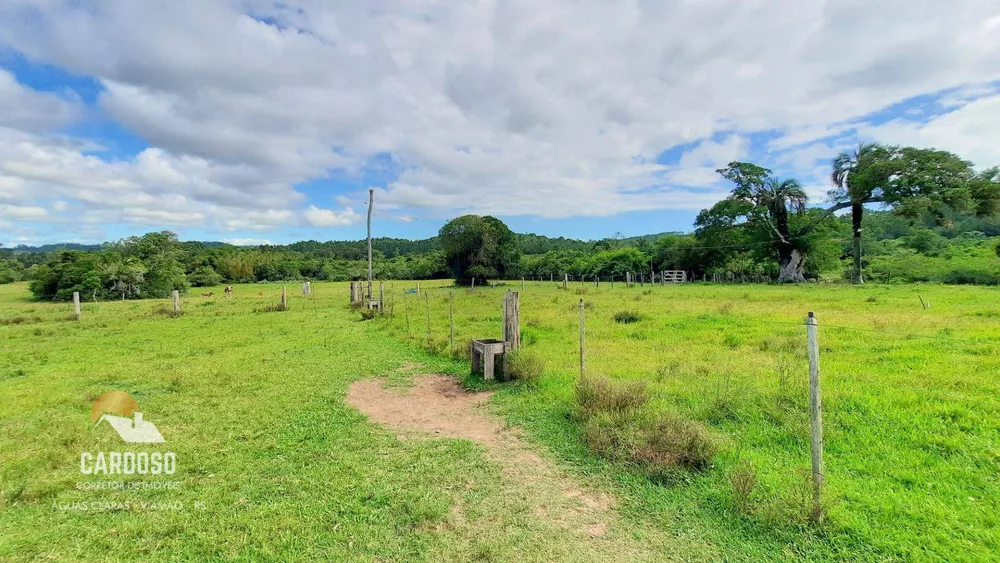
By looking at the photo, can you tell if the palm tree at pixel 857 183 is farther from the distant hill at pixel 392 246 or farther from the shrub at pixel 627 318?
the distant hill at pixel 392 246

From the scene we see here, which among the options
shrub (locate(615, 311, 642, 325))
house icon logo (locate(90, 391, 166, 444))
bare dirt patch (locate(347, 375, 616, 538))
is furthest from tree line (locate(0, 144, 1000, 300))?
bare dirt patch (locate(347, 375, 616, 538))

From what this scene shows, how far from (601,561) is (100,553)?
11.8 ft

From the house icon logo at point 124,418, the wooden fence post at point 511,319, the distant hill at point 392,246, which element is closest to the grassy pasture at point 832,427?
the wooden fence post at point 511,319

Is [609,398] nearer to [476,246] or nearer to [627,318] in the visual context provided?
[627,318]

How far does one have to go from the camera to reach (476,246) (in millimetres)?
45562

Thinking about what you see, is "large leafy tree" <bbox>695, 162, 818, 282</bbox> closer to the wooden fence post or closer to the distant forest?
the distant forest

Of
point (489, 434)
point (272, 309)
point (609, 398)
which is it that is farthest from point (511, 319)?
point (272, 309)

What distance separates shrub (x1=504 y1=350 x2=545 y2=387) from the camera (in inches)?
295

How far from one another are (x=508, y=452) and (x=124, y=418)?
5.66 m

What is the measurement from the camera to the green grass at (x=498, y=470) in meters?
3.14

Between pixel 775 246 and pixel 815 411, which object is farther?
pixel 775 246

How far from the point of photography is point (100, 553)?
3051 millimetres

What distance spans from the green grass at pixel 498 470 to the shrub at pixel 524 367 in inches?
10.2

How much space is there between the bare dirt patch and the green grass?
0.53 feet
